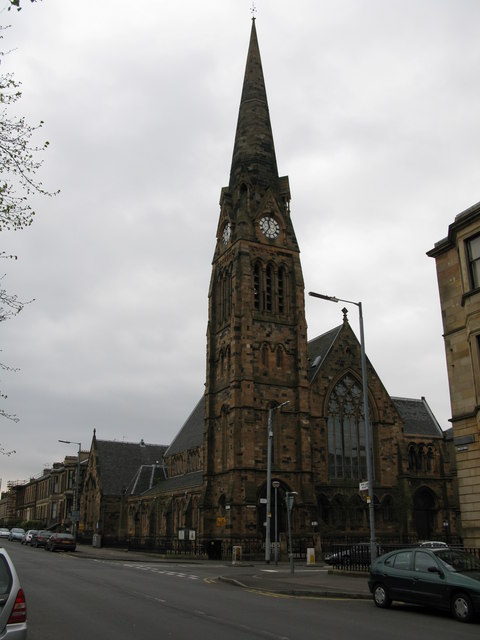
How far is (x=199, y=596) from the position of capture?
16.6m

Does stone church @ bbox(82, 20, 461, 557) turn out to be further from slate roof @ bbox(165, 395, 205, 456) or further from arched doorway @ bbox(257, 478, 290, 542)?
slate roof @ bbox(165, 395, 205, 456)

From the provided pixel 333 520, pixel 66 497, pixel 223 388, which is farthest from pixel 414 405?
pixel 66 497

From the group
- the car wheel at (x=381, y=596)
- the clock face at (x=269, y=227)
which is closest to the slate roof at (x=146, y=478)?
the clock face at (x=269, y=227)

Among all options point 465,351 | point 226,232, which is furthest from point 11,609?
point 226,232

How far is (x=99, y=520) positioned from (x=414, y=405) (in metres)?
36.1

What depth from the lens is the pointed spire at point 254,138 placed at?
5578 cm

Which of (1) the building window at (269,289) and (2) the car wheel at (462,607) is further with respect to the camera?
(1) the building window at (269,289)

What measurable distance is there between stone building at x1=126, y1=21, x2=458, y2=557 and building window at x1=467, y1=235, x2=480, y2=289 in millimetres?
22412

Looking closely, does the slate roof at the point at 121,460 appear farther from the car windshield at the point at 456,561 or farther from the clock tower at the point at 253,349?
the car windshield at the point at 456,561

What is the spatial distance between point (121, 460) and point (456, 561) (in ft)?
212

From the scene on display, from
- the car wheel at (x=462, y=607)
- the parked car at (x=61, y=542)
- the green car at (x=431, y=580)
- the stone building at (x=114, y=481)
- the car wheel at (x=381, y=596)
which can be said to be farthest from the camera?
the stone building at (x=114, y=481)

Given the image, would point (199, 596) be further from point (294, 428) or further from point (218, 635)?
point (294, 428)

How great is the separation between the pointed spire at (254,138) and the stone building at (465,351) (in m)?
33.0

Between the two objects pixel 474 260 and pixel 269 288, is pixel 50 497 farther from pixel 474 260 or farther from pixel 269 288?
pixel 474 260
